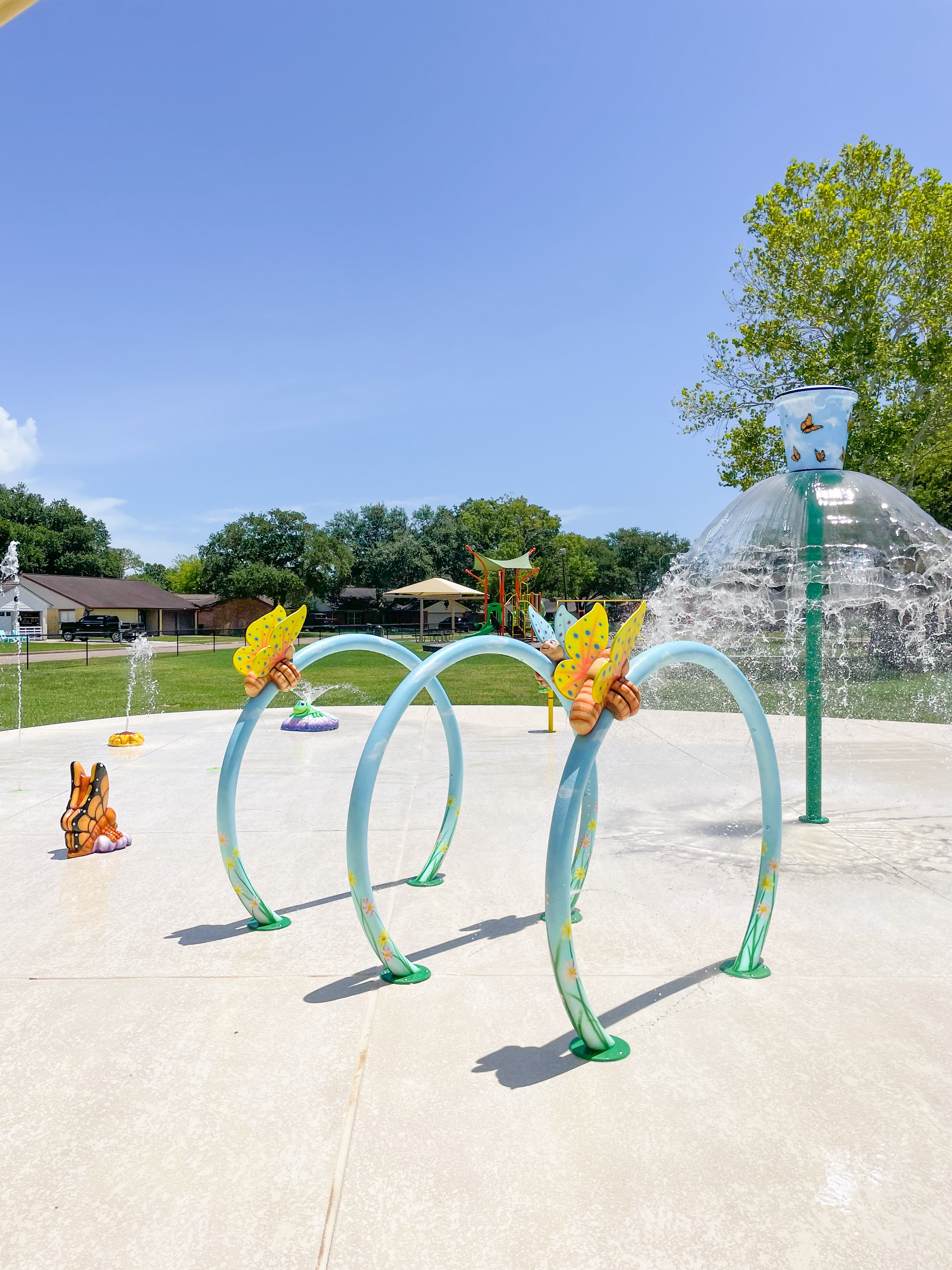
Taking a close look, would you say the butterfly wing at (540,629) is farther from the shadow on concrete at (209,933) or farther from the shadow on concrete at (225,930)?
the shadow on concrete at (209,933)

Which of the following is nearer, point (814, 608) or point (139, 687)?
point (814, 608)

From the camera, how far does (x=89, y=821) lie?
6227mm

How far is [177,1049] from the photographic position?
3422 millimetres

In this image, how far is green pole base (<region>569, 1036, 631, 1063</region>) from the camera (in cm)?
333

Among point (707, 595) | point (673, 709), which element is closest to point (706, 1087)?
point (707, 595)

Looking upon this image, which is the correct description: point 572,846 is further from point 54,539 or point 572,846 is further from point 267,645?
point 54,539

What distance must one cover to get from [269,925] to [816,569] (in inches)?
187

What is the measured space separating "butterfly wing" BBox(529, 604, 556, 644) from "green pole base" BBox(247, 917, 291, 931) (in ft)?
8.05

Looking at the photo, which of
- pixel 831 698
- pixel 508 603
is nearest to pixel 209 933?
pixel 831 698

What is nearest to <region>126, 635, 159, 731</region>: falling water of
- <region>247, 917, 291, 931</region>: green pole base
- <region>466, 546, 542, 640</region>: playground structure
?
<region>247, 917, 291, 931</region>: green pole base

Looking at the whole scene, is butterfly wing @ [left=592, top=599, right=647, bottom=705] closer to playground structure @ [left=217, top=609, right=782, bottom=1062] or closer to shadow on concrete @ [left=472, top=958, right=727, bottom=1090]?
playground structure @ [left=217, top=609, right=782, bottom=1062]

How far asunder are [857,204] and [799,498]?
60.9ft

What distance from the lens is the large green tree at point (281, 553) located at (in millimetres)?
68000

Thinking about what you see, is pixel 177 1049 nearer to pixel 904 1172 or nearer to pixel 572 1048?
pixel 572 1048
